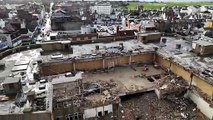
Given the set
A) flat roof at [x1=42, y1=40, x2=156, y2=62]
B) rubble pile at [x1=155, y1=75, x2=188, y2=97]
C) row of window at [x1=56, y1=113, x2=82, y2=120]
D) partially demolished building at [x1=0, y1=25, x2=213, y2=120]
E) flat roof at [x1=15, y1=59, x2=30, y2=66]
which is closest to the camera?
row of window at [x1=56, y1=113, x2=82, y2=120]

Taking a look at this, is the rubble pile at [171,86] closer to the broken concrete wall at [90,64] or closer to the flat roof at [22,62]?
the broken concrete wall at [90,64]

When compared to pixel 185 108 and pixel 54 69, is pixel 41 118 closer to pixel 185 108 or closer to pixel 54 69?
pixel 54 69

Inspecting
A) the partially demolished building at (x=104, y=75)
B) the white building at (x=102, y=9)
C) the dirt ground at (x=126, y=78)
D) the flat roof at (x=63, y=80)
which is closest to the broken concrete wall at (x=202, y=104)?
the partially demolished building at (x=104, y=75)

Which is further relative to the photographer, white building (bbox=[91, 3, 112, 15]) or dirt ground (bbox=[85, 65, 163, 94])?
white building (bbox=[91, 3, 112, 15])

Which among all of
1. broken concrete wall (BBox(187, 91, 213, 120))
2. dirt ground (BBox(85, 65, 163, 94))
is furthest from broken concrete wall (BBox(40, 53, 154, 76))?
broken concrete wall (BBox(187, 91, 213, 120))

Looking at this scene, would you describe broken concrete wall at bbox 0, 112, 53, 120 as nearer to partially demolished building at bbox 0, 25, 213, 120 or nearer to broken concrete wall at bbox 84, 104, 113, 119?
partially demolished building at bbox 0, 25, 213, 120

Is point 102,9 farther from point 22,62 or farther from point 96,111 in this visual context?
point 96,111

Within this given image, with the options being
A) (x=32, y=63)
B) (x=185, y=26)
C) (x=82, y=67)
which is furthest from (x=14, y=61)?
(x=185, y=26)
